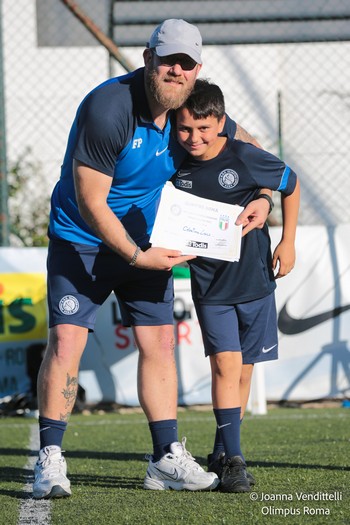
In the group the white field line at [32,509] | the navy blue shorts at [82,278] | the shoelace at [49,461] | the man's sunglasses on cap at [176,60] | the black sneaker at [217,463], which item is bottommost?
the white field line at [32,509]

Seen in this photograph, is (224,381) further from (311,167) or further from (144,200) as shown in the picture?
(311,167)

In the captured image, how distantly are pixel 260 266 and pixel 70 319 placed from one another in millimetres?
934

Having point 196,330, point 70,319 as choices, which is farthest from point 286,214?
point 196,330

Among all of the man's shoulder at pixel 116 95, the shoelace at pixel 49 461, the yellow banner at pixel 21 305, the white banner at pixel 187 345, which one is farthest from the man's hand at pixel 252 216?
the yellow banner at pixel 21 305

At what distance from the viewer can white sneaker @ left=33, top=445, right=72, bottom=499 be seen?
3.71 meters

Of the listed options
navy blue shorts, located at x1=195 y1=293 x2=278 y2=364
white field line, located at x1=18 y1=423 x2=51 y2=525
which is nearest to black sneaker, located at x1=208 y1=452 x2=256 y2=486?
navy blue shorts, located at x1=195 y1=293 x2=278 y2=364

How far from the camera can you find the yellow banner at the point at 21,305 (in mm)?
7895

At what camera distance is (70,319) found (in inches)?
156

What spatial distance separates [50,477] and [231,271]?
3.96 feet

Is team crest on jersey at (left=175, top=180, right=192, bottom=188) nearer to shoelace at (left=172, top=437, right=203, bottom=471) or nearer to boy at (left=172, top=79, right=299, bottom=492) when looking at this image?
boy at (left=172, top=79, right=299, bottom=492)

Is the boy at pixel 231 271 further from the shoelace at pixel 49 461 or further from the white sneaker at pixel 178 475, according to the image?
the shoelace at pixel 49 461

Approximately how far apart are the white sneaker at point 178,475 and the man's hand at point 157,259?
805mm

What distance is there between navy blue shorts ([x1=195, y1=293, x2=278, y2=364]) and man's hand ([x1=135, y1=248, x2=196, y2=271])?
0.50 m

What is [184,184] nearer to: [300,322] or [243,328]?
[243,328]
